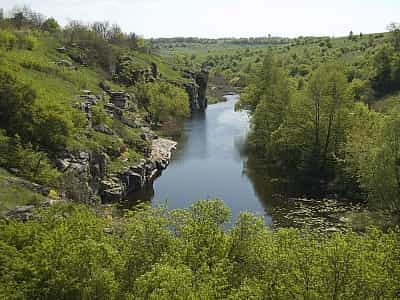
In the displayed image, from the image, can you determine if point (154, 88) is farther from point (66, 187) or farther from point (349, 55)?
point (349, 55)

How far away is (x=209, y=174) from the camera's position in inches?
2566

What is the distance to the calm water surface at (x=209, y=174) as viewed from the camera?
181ft

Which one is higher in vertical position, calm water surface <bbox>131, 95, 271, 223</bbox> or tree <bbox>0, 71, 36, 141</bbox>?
tree <bbox>0, 71, 36, 141</bbox>

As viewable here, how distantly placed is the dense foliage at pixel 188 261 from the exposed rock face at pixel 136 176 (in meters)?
24.1

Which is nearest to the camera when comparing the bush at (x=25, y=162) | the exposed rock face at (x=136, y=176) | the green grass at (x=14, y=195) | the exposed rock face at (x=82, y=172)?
the green grass at (x=14, y=195)

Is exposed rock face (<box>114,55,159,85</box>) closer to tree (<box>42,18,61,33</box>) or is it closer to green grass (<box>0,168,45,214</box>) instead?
tree (<box>42,18,61,33</box>)

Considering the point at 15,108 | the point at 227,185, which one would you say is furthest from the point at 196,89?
the point at 15,108

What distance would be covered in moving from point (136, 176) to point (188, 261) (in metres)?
34.5

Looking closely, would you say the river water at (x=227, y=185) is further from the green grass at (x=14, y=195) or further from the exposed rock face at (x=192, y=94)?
the exposed rock face at (x=192, y=94)

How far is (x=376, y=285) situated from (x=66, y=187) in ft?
95.0

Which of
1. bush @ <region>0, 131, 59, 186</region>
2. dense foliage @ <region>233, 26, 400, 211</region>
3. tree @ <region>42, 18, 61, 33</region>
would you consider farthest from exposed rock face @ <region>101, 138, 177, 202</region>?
tree @ <region>42, 18, 61, 33</region>

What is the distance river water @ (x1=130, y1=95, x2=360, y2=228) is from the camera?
49594 millimetres

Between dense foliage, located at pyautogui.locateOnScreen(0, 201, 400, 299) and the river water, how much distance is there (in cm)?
835

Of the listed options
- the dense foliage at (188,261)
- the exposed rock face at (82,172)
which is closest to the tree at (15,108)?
the exposed rock face at (82,172)
